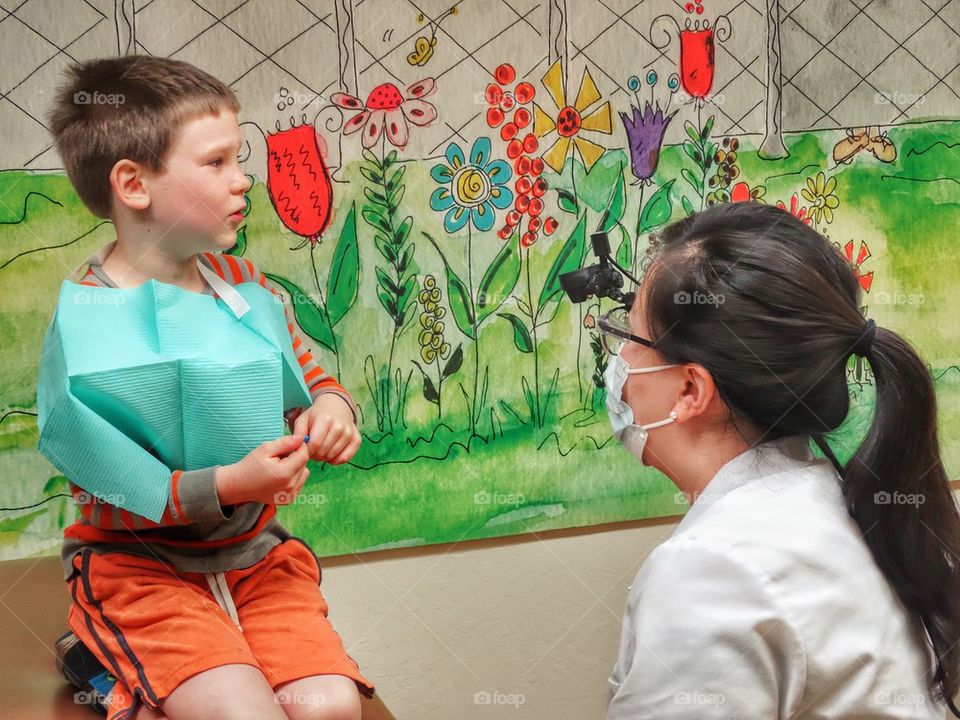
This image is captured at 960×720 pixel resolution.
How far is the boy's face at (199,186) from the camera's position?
1.44 meters

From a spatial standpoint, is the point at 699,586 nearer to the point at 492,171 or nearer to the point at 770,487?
the point at 770,487

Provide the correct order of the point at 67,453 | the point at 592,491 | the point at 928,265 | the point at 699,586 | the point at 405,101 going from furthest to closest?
the point at 928,265
the point at 592,491
the point at 405,101
the point at 67,453
the point at 699,586

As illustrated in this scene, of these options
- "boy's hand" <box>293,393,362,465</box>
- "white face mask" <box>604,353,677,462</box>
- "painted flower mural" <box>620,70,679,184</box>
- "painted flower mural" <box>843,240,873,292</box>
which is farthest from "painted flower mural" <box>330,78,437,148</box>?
"painted flower mural" <box>843,240,873,292</box>

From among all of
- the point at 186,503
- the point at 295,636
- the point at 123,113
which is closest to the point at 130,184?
the point at 123,113

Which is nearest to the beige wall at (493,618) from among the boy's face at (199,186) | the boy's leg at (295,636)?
the boy's leg at (295,636)

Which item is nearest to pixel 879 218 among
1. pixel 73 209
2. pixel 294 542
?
pixel 294 542

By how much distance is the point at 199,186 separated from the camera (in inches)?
56.8

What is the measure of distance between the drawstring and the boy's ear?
517 mm

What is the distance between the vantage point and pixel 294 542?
5.33 ft

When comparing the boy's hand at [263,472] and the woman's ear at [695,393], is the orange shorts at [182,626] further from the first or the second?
the woman's ear at [695,393]

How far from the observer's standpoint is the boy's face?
144cm

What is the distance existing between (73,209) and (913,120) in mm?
1764

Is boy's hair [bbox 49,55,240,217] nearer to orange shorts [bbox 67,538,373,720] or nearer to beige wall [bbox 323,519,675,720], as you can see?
orange shorts [bbox 67,538,373,720]

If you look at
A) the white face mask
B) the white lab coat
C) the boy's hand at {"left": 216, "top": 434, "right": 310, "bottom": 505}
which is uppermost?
the white face mask
